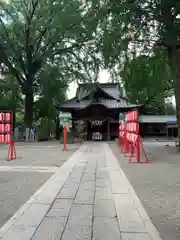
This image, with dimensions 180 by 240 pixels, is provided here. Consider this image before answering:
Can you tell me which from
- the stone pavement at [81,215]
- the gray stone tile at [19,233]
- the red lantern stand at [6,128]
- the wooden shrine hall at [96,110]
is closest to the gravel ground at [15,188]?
the stone pavement at [81,215]

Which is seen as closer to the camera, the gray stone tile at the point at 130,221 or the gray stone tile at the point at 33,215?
the gray stone tile at the point at 130,221

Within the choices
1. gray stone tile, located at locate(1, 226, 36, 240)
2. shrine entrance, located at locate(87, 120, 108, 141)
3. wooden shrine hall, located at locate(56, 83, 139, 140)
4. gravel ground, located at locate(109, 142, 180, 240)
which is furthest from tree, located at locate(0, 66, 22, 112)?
gray stone tile, located at locate(1, 226, 36, 240)

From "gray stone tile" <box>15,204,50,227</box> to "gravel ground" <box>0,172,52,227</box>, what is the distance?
0.72 ft

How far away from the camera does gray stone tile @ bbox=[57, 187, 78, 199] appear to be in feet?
15.6

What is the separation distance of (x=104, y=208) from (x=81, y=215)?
1.70 feet

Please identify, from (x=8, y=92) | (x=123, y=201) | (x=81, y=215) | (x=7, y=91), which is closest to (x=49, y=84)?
(x=7, y=91)

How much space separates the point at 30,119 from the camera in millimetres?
27953

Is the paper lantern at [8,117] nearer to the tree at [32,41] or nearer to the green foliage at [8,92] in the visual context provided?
the tree at [32,41]

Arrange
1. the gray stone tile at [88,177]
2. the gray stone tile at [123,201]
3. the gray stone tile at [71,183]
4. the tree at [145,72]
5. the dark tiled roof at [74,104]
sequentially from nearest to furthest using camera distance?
the gray stone tile at [123,201] → the gray stone tile at [71,183] → the gray stone tile at [88,177] → the tree at [145,72] → the dark tiled roof at [74,104]

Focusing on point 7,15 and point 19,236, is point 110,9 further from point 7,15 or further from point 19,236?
point 7,15

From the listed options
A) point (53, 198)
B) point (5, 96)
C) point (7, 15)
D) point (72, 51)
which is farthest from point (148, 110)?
point (53, 198)

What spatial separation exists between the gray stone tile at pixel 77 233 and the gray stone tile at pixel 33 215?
471 mm

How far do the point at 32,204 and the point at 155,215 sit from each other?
6.37 ft

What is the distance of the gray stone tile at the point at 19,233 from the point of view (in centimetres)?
293
